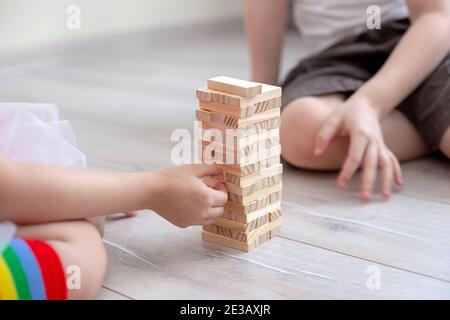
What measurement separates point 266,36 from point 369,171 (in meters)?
0.47

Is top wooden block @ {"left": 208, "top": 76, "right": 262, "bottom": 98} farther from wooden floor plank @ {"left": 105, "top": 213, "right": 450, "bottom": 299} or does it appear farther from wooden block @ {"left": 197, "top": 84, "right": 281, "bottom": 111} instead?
wooden floor plank @ {"left": 105, "top": 213, "right": 450, "bottom": 299}

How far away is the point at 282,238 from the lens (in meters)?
0.86

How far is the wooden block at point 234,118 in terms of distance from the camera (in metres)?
0.76

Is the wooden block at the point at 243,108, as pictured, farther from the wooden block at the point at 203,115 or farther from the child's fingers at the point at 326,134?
the child's fingers at the point at 326,134

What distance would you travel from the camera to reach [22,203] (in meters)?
0.68

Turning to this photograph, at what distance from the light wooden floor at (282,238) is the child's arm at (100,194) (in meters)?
0.07

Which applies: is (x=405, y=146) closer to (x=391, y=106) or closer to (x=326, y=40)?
(x=391, y=106)

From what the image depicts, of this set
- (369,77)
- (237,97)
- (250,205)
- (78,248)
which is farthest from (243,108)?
(369,77)

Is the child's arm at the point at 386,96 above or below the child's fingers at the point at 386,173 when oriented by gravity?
above
